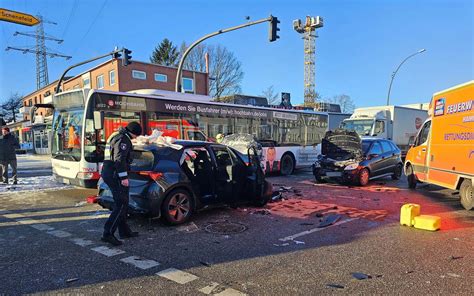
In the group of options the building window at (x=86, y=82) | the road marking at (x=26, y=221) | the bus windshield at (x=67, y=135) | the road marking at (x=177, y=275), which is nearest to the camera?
the road marking at (x=177, y=275)

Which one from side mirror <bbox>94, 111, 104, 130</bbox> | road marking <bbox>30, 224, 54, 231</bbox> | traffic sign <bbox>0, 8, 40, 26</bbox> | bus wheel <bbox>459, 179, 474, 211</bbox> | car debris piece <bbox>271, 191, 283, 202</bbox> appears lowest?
road marking <bbox>30, 224, 54, 231</bbox>

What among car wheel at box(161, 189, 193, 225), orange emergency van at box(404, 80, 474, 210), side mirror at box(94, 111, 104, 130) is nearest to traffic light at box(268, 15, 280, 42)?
orange emergency van at box(404, 80, 474, 210)

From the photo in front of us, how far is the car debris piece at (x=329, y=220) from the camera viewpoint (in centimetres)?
658

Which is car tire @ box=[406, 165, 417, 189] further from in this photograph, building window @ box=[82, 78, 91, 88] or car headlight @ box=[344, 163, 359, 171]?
building window @ box=[82, 78, 91, 88]

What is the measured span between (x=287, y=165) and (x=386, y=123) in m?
9.91

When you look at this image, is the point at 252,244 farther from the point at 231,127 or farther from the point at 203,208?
the point at 231,127

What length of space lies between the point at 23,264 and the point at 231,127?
10139 mm

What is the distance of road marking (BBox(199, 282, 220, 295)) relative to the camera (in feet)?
12.2

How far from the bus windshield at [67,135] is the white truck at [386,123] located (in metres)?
15.7

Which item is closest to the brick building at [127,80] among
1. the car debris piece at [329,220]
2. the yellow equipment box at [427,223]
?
the car debris piece at [329,220]

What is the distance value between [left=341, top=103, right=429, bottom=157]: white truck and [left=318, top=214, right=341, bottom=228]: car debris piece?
47.5 ft

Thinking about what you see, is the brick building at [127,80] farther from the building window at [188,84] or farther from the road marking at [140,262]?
the road marking at [140,262]

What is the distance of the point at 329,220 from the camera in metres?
6.82

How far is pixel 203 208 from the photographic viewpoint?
7.02 metres
